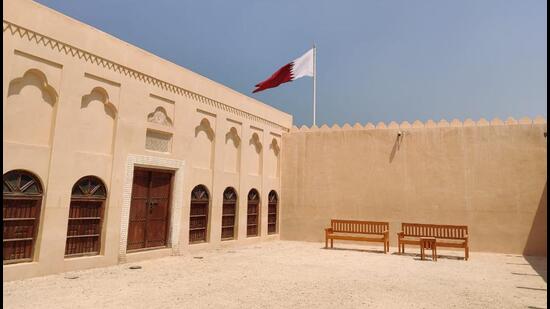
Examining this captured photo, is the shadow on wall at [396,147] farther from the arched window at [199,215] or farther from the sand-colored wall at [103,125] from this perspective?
the arched window at [199,215]

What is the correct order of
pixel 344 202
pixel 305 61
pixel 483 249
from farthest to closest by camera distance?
pixel 305 61
pixel 344 202
pixel 483 249

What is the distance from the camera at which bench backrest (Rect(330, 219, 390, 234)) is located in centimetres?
1245

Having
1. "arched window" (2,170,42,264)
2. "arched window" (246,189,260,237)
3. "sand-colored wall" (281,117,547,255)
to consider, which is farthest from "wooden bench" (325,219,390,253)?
"arched window" (2,170,42,264)

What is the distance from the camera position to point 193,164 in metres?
10.8

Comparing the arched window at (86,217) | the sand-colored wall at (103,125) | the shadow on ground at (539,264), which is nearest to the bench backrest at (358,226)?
the sand-colored wall at (103,125)

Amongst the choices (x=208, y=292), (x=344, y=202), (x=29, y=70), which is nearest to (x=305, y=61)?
(x=344, y=202)

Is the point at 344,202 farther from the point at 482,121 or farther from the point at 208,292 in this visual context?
the point at 208,292

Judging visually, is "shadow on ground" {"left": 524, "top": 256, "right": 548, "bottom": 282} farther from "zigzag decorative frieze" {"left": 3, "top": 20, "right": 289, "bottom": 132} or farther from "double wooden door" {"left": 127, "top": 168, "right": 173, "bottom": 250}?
"zigzag decorative frieze" {"left": 3, "top": 20, "right": 289, "bottom": 132}

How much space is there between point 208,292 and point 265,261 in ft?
11.0

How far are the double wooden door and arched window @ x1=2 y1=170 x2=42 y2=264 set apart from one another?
223cm

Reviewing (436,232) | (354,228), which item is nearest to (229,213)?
(354,228)

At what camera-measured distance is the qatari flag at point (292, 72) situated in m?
16.3

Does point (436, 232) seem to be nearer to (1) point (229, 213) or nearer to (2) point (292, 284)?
(1) point (229, 213)

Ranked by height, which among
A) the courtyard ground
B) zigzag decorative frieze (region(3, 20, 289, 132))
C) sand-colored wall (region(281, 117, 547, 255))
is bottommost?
the courtyard ground
